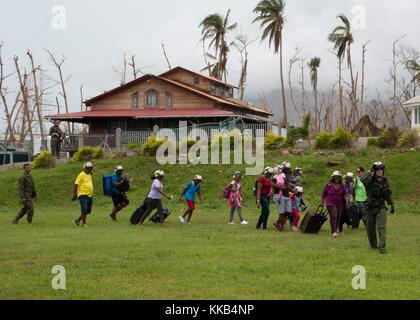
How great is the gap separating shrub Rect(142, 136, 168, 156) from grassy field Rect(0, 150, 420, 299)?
38.9ft

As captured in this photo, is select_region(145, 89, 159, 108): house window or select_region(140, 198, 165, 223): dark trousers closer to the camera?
select_region(140, 198, 165, 223): dark trousers

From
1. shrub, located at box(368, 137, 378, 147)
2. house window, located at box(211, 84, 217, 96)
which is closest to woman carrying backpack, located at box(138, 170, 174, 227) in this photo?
shrub, located at box(368, 137, 378, 147)

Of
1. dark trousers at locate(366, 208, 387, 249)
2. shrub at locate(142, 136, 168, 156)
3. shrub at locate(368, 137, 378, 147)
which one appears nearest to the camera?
dark trousers at locate(366, 208, 387, 249)

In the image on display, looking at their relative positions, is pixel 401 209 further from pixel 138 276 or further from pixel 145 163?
pixel 138 276

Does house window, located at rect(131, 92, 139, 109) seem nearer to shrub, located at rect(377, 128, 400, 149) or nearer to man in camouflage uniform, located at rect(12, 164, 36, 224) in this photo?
shrub, located at rect(377, 128, 400, 149)

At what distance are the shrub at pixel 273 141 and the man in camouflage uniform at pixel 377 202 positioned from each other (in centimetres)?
2177

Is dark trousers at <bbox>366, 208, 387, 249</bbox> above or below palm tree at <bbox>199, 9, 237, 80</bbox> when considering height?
below

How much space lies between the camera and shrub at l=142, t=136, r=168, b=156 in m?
35.8

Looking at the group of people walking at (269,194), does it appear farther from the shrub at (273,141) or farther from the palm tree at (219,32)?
the palm tree at (219,32)

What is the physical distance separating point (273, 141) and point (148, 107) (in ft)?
55.3

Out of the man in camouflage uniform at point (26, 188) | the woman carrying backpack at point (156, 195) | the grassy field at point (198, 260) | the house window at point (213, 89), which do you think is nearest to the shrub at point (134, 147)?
the grassy field at point (198, 260)

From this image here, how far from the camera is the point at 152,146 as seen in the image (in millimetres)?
35781

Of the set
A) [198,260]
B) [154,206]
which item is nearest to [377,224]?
[198,260]
